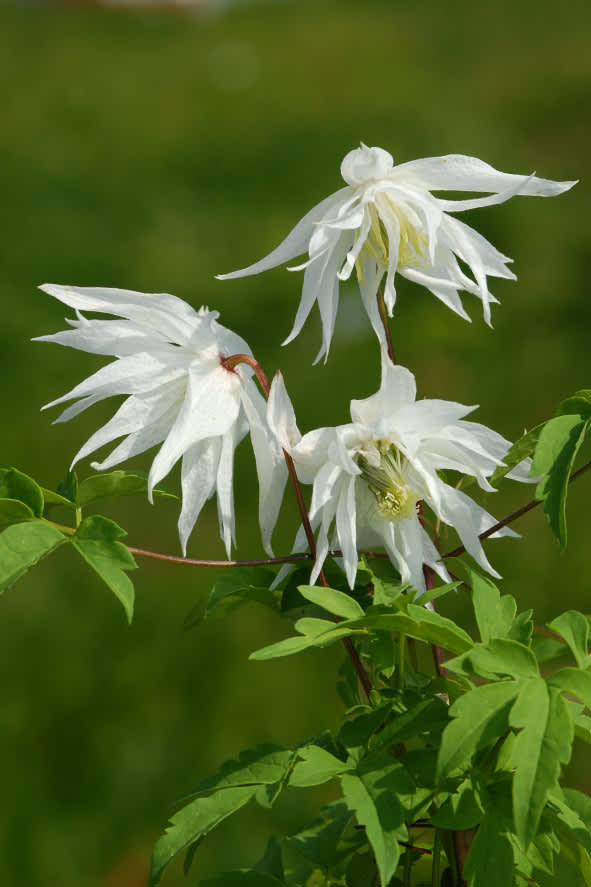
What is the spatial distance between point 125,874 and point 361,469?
5.48 ft

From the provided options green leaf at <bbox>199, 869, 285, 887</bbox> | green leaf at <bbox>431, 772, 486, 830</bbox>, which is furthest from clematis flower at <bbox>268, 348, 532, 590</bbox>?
green leaf at <bbox>199, 869, 285, 887</bbox>

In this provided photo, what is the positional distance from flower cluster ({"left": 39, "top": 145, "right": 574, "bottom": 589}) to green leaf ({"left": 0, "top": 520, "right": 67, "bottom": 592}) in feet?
0.34

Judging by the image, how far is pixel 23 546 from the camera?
1044 millimetres

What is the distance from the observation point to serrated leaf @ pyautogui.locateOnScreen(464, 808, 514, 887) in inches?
37.7

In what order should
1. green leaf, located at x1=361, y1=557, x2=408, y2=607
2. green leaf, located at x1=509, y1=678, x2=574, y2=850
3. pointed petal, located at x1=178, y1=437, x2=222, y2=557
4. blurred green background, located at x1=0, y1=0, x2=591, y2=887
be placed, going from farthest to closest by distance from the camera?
blurred green background, located at x1=0, y1=0, x2=591, y2=887 → pointed petal, located at x1=178, y1=437, x2=222, y2=557 → green leaf, located at x1=361, y1=557, x2=408, y2=607 → green leaf, located at x1=509, y1=678, x2=574, y2=850

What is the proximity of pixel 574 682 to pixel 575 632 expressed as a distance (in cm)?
7

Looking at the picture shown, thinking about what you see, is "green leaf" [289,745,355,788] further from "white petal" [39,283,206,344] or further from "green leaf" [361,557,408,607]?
"white petal" [39,283,206,344]

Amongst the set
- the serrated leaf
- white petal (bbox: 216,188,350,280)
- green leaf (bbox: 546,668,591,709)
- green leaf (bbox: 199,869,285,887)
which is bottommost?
green leaf (bbox: 199,869,285,887)

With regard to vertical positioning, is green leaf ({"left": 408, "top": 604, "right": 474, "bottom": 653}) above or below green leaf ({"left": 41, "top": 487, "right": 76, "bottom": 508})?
below

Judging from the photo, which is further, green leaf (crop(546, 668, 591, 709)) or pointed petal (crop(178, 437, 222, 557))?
pointed petal (crop(178, 437, 222, 557))

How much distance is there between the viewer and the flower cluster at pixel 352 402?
111 centimetres

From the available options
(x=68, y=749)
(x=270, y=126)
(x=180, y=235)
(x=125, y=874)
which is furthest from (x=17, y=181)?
(x=125, y=874)

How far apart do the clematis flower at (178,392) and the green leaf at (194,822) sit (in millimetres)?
257

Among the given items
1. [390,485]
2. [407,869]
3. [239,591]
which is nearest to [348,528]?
[390,485]
